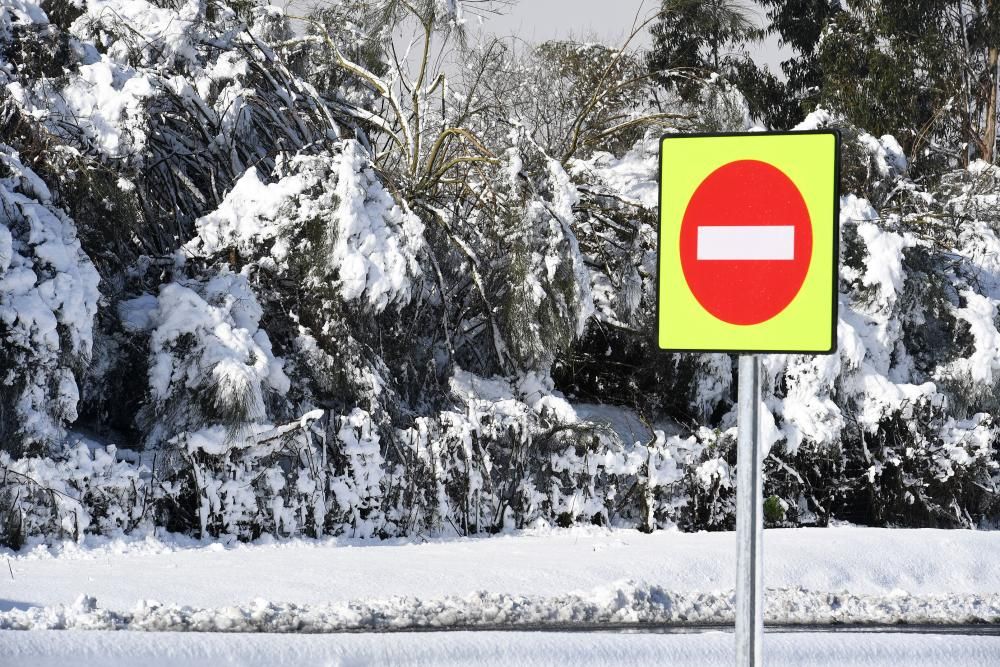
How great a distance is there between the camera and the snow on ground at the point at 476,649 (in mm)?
5266

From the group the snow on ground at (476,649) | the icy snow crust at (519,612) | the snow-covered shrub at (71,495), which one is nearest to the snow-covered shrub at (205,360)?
the snow-covered shrub at (71,495)

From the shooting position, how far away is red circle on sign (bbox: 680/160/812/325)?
8.89 feet

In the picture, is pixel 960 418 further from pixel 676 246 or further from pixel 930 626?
pixel 676 246

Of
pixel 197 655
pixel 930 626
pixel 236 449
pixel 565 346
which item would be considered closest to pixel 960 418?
pixel 565 346

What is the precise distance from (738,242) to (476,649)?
135 inches

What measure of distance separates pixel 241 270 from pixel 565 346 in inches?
128

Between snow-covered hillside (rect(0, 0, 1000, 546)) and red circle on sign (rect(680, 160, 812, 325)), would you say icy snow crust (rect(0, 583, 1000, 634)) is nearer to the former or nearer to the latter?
snow-covered hillside (rect(0, 0, 1000, 546))

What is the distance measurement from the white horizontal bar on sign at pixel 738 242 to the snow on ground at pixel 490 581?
440 centimetres

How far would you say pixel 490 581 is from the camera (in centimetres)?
804

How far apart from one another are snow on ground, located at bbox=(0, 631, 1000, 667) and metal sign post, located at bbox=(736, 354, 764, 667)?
3129mm

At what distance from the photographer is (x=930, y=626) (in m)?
7.33

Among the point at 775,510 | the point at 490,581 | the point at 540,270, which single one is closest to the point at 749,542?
the point at 490,581

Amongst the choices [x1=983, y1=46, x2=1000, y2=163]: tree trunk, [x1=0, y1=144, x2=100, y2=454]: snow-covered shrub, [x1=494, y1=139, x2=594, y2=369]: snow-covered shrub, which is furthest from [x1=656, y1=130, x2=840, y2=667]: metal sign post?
[x1=983, y1=46, x2=1000, y2=163]: tree trunk

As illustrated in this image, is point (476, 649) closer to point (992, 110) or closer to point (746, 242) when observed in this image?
point (746, 242)
